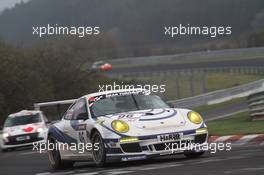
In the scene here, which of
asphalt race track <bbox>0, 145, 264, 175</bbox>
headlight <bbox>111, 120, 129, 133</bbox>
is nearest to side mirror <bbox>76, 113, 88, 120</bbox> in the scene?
asphalt race track <bbox>0, 145, 264, 175</bbox>

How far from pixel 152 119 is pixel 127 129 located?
1.50ft

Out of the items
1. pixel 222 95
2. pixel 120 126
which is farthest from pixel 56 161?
pixel 222 95

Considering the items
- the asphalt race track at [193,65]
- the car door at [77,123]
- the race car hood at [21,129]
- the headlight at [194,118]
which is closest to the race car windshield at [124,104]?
the car door at [77,123]

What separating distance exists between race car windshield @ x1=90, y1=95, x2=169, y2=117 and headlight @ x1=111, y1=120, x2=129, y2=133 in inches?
30.8

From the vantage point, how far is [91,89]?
5350 centimetres

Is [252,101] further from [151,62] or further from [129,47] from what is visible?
[151,62]

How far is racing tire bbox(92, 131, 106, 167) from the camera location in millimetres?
14039

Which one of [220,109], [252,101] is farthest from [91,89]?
[252,101]

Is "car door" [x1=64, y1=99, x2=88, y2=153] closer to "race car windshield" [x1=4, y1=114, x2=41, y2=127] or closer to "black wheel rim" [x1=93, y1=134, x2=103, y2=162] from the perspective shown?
"black wheel rim" [x1=93, y1=134, x2=103, y2=162]

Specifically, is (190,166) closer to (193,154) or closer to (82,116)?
(193,154)

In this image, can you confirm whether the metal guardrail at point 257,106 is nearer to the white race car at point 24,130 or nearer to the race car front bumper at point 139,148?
the white race car at point 24,130

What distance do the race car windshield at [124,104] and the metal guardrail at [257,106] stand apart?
10067 mm

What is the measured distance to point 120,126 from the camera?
550 inches

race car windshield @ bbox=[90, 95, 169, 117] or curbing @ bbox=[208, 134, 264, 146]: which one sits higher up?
race car windshield @ bbox=[90, 95, 169, 117]
